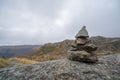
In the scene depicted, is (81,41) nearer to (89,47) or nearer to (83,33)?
(83,33)

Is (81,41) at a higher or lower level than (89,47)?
higher

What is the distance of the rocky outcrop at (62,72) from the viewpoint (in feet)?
60.2

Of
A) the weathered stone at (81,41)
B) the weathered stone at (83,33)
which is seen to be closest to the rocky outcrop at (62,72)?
the weathered stone at (81,41)

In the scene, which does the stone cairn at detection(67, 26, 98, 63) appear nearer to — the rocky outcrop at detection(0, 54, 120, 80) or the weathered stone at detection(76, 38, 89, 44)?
the weathered stone at detection(76, 38, 89, 44)

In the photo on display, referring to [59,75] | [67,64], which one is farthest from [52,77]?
[67,64]

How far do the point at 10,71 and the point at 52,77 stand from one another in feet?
15.2

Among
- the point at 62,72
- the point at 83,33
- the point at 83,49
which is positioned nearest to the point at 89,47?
the point at 83,49

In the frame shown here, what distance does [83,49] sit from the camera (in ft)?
67.6

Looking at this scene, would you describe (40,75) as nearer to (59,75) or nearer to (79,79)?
(59,75)

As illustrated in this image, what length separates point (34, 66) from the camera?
2023 cm

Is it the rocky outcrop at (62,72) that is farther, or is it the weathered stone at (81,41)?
the weathered stone at (81,41)

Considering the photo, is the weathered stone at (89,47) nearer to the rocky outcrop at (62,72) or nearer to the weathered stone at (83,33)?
the weathered stone at (83,33)

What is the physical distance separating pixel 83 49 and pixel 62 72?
358 cm

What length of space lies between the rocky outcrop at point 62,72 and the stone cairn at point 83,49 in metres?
0.52
